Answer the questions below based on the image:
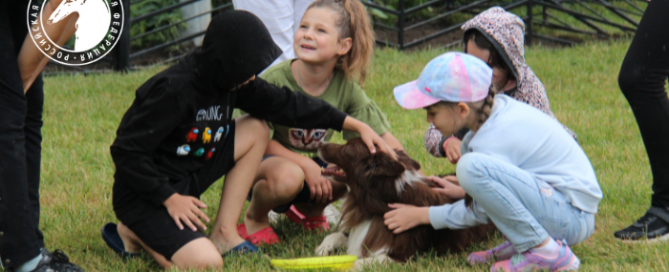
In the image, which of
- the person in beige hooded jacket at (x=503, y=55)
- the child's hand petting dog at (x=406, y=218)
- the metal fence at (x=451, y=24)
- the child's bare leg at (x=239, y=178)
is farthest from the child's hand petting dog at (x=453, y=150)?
the metal fence at (x=451, y=24)

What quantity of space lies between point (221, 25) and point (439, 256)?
1.65 meters

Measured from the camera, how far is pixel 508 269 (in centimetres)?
307

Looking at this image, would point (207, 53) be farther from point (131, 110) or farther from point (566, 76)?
point (566, 76)

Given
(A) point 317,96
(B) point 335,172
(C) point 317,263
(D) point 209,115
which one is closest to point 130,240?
(D) point 209,115

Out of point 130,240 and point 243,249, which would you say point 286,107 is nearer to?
point 243,249

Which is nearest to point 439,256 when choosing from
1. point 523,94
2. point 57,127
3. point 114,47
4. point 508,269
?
point 508,269

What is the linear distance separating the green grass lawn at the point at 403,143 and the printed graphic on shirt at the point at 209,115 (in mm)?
761

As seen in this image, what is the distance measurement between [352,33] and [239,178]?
1.16 m

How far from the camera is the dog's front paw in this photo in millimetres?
3561

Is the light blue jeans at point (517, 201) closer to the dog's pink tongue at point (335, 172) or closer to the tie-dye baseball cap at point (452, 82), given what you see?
the tie-dye baseball cap at point (452, 82)

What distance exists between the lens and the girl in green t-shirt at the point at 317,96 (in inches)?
149

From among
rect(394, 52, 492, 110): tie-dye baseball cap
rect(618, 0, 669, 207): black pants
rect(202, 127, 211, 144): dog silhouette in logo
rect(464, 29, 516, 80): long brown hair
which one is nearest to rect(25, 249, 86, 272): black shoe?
rect(202, 127, 211, 144): dog silhouette in logo

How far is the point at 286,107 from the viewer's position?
3.68 meters

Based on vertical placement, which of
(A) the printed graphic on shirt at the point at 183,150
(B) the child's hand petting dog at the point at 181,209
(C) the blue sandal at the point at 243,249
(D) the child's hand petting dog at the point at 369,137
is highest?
(A) the printed graphic on shirt at the point at 183,150
